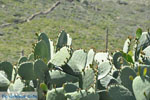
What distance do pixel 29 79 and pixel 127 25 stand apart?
37.7m

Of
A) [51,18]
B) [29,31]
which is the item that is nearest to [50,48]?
[29,31]

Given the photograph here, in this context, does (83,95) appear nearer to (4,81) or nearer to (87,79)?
(87,79)

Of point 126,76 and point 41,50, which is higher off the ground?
point 41,50

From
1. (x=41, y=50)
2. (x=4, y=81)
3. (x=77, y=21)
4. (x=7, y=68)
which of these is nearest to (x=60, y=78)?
(x=41, y=50)

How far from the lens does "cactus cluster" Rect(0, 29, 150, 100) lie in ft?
5.22

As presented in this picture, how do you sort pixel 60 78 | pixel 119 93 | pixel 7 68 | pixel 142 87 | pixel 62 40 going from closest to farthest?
pixel 142 87
pixel 119 93
pixel 60 78
pixel 7 68
pixel 62 40

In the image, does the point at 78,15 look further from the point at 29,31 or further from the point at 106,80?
the point at 106,80

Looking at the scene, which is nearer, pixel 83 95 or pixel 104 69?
pixel 83 95

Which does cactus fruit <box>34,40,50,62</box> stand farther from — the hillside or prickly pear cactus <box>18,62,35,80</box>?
the hillside

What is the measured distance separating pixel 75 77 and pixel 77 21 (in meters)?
36.4

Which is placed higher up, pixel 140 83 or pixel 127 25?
A: pixel 127 25

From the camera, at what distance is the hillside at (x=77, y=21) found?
3027 centimetres

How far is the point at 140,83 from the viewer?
5.13 ft

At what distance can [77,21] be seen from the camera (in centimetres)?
3812
